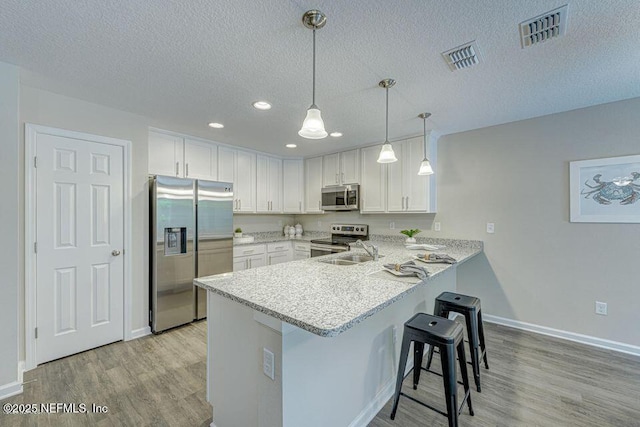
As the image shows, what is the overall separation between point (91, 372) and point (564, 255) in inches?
186

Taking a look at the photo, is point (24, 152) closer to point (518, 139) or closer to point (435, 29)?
point (435, 29)

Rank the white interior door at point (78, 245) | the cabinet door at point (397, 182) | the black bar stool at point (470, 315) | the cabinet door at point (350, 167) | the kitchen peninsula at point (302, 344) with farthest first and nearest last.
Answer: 1. the cabinet door at point (350, 167)
2. the cabinet door at point (397, 182)
3. the white interior door at point (78, 245)
4. the black bar stool at point (470, 315)
5. the kitchen peninsula at point (302, 344)

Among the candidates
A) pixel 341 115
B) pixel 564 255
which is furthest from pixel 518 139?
pixel 341 115

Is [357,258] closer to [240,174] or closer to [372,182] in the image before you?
[372,182]

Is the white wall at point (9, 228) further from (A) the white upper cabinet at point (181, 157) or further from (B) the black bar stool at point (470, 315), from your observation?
(B) the black bar stool at point (470, 315)

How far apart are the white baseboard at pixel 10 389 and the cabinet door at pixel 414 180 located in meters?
4.11

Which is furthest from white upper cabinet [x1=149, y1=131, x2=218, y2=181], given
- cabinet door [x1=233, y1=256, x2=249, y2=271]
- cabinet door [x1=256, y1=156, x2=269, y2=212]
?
cabinet door [x1=233, y1=256, x2=249, y2=271]

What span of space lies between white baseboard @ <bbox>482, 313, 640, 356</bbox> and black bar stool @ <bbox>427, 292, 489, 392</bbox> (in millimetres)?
1160

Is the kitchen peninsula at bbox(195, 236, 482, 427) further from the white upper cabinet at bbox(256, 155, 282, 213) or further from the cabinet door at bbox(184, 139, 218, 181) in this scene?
the white upper cabinet at bbox(256, 155, 282, 213)

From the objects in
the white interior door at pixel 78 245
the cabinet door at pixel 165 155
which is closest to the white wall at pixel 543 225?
the cabinet door at pixel 165 155

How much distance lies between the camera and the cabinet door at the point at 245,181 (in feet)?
13.8

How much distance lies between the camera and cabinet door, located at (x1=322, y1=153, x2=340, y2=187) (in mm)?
4480

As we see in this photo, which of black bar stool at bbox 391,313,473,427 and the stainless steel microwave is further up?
the stainless steel microwave

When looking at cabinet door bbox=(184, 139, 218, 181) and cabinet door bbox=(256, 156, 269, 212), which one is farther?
cabinet door bbox=(256, 156, 269, 212)
